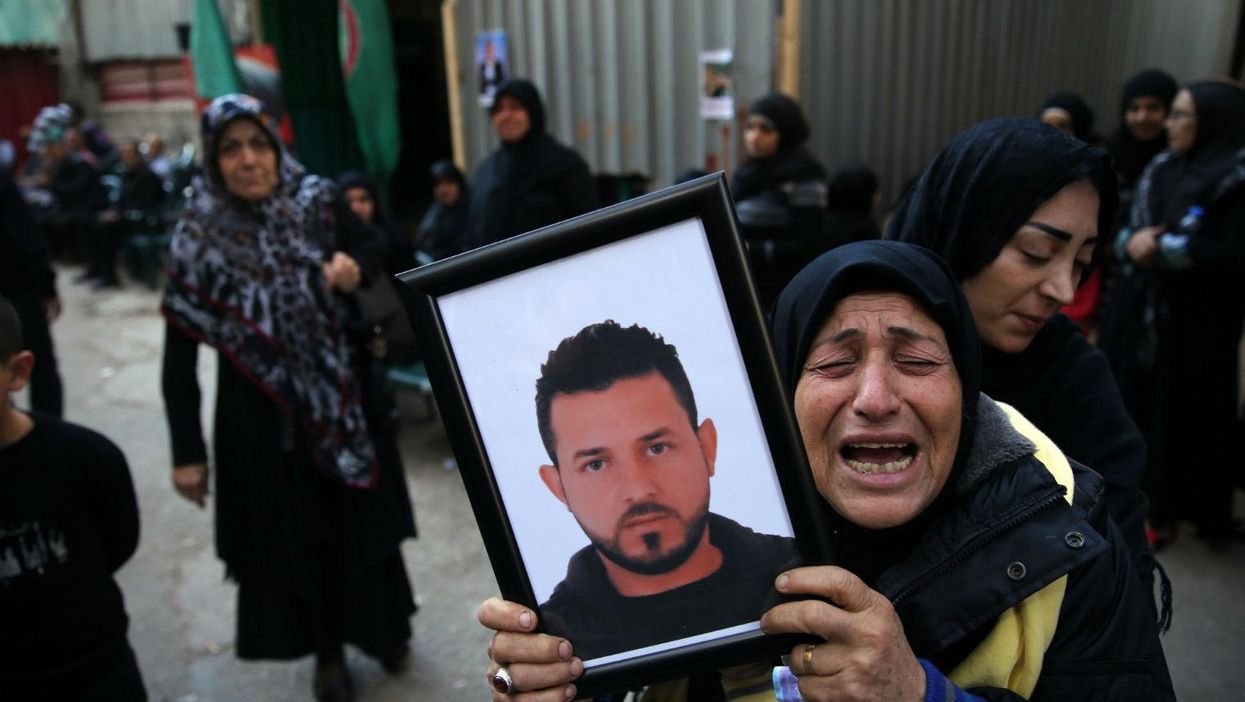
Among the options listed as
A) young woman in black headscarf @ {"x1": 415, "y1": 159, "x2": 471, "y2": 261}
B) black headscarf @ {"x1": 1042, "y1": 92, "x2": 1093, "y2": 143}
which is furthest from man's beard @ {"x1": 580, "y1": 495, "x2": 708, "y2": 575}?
young woman in black headscarf @ {"x1": 415, "y1": 159, "x2": 471, "y2": 261}

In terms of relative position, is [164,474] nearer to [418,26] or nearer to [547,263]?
[547,263]

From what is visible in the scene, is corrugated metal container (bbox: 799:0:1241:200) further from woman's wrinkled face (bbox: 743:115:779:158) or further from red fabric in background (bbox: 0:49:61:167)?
red fabric in background (bbox: 0:49:61:167)

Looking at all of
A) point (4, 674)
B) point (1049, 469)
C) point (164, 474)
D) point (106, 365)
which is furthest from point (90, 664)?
point (106, 365)

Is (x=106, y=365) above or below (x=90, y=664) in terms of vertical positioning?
below

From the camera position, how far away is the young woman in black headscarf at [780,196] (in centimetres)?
375

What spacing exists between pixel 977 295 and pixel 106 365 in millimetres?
7653

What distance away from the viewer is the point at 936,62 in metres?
5.18

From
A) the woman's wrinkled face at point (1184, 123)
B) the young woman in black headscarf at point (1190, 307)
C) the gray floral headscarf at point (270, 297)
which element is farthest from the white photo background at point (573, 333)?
the woman's wrinkled face at point (1184, 123)

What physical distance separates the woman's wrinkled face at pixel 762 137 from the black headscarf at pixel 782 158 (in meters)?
0.02

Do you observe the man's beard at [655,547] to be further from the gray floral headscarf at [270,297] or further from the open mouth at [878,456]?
the gray floral headscarf at [270,297]

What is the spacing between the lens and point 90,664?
1.91 meters

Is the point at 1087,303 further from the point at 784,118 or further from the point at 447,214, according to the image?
the point at 447,214

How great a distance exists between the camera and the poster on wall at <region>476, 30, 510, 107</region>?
5629 millimetres

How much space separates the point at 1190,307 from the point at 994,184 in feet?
8.15
